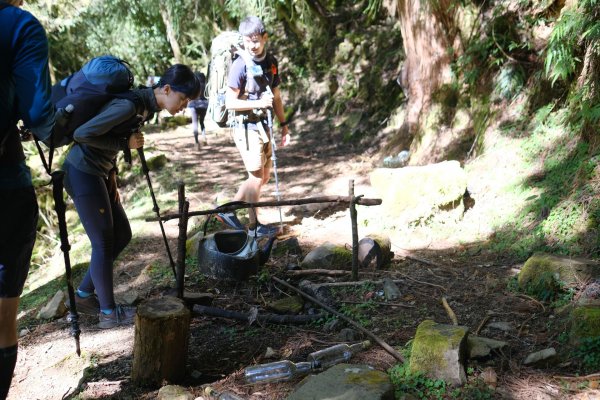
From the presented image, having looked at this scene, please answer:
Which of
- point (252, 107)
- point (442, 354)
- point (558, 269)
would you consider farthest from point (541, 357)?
point (252, 107)

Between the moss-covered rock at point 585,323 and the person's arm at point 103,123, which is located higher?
the person's arm at point 103,123

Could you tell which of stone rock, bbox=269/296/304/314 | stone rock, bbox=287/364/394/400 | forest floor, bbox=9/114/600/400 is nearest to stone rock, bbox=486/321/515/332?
forest floor, bbox=9/114/600/400

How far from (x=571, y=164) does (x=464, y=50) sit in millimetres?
2736

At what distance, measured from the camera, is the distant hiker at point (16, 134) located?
7.75 feet

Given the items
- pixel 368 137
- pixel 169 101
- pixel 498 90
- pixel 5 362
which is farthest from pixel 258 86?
pixel 368 137

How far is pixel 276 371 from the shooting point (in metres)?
3.36

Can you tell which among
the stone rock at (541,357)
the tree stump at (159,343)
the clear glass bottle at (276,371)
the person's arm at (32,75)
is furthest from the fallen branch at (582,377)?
the person's arm at (32,75)

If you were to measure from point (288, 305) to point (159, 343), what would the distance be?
133 cm

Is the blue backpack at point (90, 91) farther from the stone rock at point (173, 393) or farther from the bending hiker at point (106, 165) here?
the stone rock at point (173, 393)

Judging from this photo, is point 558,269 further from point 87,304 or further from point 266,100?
point 87,304

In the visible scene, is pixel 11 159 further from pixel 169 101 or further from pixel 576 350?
pixel 576 350

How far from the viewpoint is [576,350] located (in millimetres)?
3238

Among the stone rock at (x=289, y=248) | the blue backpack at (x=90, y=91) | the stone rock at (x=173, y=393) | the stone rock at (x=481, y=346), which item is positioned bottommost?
the stone rock at (x=173, y=393)

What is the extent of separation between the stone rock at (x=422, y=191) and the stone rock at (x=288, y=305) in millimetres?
2119
